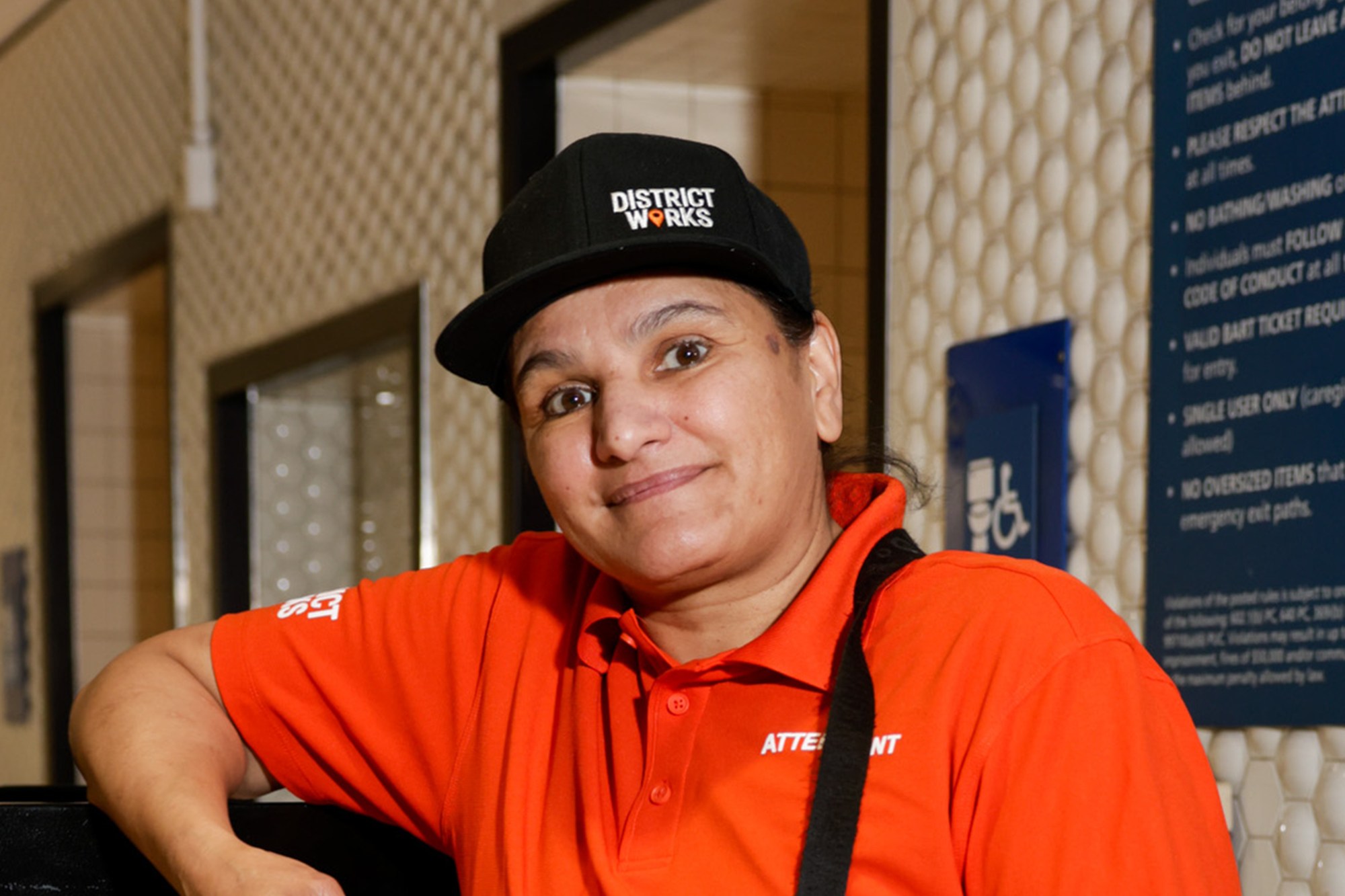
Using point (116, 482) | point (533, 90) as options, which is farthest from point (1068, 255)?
Result: point (116, 482)

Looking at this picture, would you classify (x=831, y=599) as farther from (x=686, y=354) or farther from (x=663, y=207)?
(x=663, y=207)

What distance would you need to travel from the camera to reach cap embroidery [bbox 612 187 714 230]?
1196 mm

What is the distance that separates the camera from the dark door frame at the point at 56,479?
5184 mm

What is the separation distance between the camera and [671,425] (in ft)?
4.03

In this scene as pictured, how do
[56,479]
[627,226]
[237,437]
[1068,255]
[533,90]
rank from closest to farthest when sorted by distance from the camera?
1. [627,226]
2. [1068,255]
3. [533,90]
4. [237,437]
5. [56,479]

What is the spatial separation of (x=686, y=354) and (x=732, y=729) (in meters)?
0.28

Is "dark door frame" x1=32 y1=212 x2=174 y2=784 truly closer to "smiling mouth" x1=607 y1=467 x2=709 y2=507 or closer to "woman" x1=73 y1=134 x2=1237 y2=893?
"woman" x1=73 y1=134 x2=1237 y2=893

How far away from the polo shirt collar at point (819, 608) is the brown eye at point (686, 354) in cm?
18

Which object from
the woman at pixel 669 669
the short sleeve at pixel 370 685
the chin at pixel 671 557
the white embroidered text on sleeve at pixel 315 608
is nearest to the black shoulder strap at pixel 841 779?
the woman at pixel 669 669

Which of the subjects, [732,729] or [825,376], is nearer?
[732,729]

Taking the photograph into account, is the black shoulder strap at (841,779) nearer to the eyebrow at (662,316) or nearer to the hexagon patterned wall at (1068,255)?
the eyebrow at (662,316)

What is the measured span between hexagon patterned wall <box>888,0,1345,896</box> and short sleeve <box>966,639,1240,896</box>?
0.61 metres

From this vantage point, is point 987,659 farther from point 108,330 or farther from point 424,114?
point 108,330

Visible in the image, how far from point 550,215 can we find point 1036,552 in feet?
2.94
